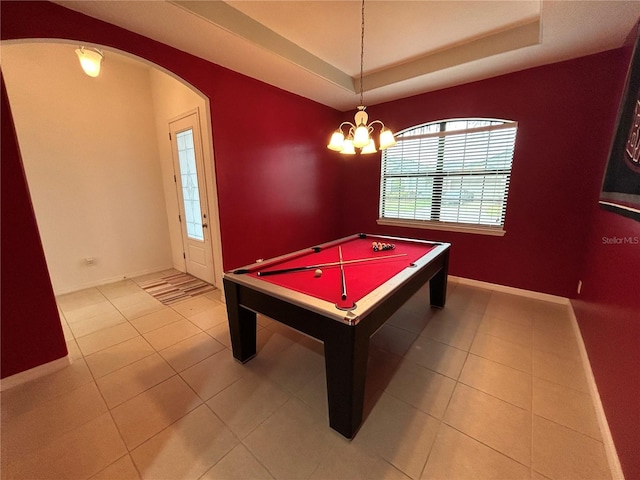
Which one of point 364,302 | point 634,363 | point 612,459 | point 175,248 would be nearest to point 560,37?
point 634,363

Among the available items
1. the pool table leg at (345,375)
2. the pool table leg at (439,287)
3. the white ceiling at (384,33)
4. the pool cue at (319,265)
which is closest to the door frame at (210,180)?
the white ceiling at (384,33)

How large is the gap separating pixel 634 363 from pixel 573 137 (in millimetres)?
2455

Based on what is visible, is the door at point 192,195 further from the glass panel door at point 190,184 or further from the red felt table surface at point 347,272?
the red felt table surface at point 347,272

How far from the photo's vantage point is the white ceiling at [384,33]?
6.22 ft

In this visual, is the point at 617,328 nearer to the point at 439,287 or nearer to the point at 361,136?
the point at 439,287

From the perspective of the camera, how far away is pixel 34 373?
187 centimetres

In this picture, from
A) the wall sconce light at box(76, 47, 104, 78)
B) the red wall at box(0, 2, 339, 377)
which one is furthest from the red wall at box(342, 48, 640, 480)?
the wall sconce light at box(76, 47, 104, 78)

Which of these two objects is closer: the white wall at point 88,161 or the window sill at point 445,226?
the white wall at point 88,161

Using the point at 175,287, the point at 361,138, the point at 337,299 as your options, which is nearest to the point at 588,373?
the point at 337,299

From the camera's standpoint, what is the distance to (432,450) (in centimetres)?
136

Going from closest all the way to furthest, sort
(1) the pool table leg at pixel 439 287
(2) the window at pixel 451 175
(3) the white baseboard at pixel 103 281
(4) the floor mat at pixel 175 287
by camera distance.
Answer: (1) the pool table leg at pixel 439 287, (2) the window at pixel 451 175, (4) the floor mat at pixel 175 287, (3) the white baseboard at pixel 103 281

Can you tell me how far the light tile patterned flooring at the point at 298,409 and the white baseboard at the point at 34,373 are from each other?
6 centimetres

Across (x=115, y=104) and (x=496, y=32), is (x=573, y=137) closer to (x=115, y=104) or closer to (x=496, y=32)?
(x=496, y=32)

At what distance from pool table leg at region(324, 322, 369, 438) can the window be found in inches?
110
